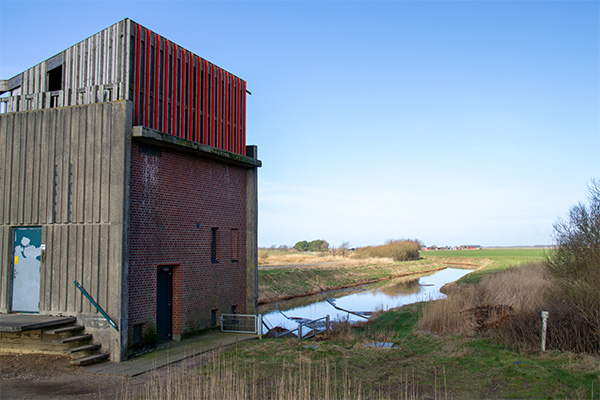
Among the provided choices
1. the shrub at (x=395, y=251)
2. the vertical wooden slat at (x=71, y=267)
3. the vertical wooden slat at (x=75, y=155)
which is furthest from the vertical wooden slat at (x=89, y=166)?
the shrub at (x=395, y=251)

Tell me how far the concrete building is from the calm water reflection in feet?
25.3

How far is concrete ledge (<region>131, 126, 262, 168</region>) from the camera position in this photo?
11.7 metres

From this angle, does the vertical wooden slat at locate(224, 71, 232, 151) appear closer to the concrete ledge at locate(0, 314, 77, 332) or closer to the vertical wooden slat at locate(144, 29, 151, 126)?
the vertical wooden slat at locate(144, 29, 151, 126)

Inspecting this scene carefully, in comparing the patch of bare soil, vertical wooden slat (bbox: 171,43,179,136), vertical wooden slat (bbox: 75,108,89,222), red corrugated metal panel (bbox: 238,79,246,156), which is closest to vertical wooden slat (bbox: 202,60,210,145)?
vertical wooden slat (bbox: 171,43,179,136)

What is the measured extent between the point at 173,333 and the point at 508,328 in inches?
360

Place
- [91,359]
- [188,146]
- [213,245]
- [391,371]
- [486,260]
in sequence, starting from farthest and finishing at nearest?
[486,260] < [213,245] < [188,146] < [91,359] < [391,371]

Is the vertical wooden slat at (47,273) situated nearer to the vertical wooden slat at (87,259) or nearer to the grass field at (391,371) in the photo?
the vertical wooden slat at (87,259)

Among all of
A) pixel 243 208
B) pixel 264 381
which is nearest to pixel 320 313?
pixel 243 208

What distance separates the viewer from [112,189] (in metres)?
11.3

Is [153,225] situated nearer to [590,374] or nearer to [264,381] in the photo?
[264,381]

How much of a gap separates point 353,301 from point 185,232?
18356 mm

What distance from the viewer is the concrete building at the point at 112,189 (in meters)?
11.3

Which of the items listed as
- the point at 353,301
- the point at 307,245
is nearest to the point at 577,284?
the point at 353,301

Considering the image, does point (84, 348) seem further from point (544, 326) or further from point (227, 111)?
point (544, 326)
